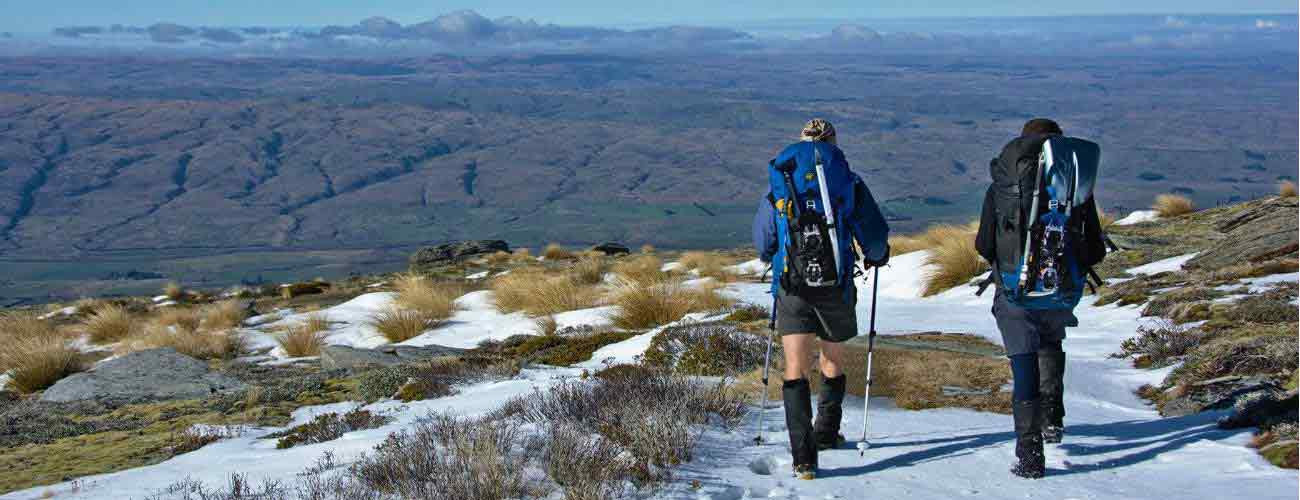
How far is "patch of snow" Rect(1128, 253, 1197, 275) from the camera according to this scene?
1304 centimetres

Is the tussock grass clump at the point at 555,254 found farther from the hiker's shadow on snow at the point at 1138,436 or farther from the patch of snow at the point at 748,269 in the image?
the hiker's shadow on snow at the point at 1138,436

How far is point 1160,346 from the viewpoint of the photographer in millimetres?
8414

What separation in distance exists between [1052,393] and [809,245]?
5.41 ft

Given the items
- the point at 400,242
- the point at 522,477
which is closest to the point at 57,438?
the point at 522,477

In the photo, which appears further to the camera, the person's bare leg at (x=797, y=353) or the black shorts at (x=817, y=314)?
the person's bare leg at (x=797, y=353)

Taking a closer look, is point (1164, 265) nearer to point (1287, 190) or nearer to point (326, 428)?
point (1287, 190)

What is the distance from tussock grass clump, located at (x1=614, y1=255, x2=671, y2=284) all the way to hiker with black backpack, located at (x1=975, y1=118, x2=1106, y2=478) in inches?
405

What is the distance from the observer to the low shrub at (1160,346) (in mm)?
8219

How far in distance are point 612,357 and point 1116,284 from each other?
19.0ft

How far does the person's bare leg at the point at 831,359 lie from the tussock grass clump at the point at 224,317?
1196 cm

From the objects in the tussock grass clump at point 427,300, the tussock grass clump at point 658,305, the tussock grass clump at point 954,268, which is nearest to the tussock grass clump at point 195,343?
the tussock grass clump at point 427,300

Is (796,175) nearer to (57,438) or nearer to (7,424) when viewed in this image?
(57,438)

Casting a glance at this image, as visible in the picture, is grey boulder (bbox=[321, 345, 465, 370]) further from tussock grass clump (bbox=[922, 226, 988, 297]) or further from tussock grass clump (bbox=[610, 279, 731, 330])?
tussock grass clump (bbox=[922, 226, 988, 297])

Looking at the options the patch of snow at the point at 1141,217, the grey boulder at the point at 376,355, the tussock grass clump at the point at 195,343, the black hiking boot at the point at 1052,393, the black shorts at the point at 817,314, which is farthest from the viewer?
the patch of snow at the point at 1141,217
